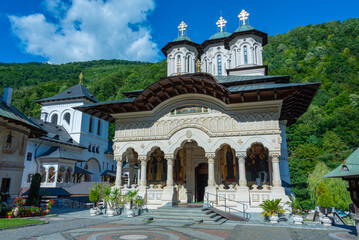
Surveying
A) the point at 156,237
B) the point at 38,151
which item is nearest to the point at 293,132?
the point at 38,151

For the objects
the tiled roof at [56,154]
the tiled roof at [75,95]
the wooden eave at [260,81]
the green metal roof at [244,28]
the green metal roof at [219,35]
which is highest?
the green metal roof at [219,35]

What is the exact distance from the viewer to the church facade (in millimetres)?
13938

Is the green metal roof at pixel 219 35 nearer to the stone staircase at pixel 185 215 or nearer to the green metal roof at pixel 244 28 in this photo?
the green metal roof at pixel 244 28

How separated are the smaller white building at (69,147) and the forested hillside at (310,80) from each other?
19.2 metres

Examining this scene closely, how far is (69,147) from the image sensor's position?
115ft

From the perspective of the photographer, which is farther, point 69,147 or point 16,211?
point 69,147

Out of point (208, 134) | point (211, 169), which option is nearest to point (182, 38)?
point (208, 134)

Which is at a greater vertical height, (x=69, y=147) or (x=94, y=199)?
(x=69, y=147)

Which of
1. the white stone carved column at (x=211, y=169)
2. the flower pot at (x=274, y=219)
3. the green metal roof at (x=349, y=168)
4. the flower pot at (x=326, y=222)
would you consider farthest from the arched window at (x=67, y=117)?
the green metal roof at (x=349, y=168)

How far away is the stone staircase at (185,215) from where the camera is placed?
37.9ft

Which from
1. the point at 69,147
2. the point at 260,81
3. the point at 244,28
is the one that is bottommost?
the point at 69,147

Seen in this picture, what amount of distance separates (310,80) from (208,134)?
1727 inches

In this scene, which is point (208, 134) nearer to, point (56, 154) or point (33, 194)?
point (33, 194)

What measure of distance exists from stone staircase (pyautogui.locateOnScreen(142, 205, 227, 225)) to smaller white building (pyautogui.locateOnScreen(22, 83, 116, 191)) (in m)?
21.3
